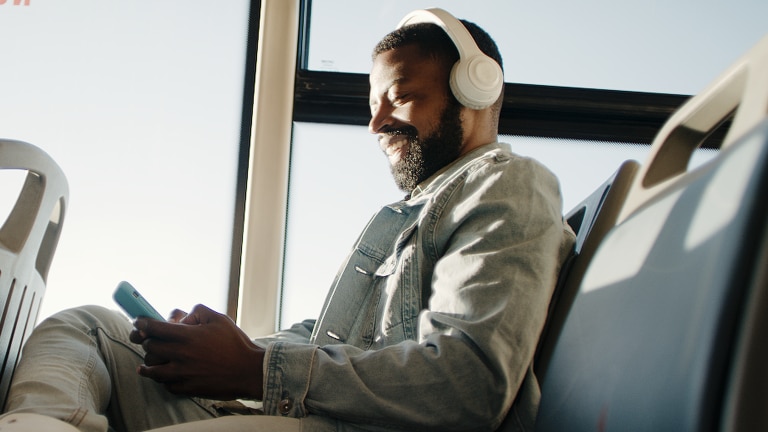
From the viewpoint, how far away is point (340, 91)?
6.01 ft

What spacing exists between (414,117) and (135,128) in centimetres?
81

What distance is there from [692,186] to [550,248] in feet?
1.42

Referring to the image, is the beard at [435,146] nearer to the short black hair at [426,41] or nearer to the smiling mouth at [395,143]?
the smiling mouth at [395,143]

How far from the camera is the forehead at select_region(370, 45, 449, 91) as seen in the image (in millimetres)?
1515

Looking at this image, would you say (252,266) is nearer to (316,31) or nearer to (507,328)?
(316,31)

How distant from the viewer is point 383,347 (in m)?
1.00

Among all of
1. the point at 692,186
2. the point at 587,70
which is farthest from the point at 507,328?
the point at 587,70

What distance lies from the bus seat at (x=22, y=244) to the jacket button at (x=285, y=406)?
372mm

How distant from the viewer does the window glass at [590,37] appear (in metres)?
1.87

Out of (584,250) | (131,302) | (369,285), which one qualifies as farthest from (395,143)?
(131,302)

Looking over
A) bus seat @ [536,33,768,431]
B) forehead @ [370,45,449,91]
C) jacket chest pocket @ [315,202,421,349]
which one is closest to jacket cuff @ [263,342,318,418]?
jacket chest pocket @ [315,202,421,349]

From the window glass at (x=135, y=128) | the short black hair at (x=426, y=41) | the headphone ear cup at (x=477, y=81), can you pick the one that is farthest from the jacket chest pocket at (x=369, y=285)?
the window glass at (x=135, y=128)

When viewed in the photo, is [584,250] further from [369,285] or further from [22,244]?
[22,244]

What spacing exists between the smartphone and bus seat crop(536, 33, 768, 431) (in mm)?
602
